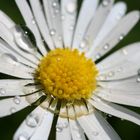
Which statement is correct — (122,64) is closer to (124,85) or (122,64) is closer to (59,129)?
(124,85)

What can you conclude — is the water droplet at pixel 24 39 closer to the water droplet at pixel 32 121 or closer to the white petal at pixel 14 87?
the white petal at pixel 14 87

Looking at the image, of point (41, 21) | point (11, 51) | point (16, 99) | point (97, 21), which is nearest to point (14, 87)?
point (16, 99)

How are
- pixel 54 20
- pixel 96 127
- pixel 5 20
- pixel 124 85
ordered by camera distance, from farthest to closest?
pixel 54 20
pixel 124 85
pixel 5 20
pixel 96 127

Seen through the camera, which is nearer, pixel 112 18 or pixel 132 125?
pixel 112 18

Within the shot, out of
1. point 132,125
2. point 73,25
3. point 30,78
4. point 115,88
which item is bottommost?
point 132,125

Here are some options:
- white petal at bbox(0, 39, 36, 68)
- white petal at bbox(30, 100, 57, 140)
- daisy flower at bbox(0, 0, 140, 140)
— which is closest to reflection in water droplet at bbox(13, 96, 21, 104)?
daisy flower at bbox(0, 0, 140, 140)

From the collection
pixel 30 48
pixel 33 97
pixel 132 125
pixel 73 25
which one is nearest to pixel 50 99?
pixel 33 97

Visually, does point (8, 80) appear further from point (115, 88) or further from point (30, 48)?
point (115, 88)
